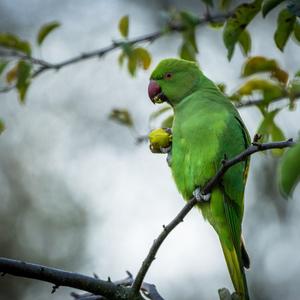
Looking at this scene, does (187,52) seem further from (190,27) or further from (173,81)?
(173,81)

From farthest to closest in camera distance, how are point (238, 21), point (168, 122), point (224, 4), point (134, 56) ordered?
1. point (134, 56)
2. point (168, 122)
3. point (224, 4)
4. point (238, 21)

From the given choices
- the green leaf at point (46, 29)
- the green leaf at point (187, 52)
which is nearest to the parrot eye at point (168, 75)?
the green leaf at point (187, 52)

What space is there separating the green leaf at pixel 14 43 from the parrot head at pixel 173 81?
70cm

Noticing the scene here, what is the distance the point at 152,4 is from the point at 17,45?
22.6 feet

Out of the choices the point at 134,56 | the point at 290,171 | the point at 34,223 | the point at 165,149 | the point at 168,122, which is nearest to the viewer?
the point at 290,171

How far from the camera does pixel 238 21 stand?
2.18 m

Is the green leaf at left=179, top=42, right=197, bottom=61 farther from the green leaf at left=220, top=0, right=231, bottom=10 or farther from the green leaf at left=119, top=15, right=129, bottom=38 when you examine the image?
the green leaf at left=119, top=15, right=129, bottom=38

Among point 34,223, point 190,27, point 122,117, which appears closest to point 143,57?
point 122,117

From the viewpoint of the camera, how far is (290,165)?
1307mm

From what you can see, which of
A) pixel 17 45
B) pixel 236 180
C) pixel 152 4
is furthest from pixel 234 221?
pixel 152 4

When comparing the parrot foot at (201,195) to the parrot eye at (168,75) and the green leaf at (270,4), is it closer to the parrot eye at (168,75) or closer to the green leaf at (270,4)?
the parrot eye at (168,75)

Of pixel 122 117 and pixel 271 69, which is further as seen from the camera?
pixel 122 117

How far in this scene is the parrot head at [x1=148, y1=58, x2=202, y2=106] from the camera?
3.49 m

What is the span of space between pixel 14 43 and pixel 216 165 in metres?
1.29
